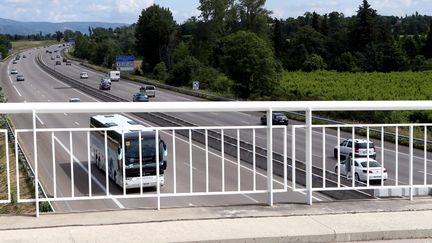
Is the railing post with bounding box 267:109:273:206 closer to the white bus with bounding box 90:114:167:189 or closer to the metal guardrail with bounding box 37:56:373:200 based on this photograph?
the metal guardrail with bounding box 37:56:373:200

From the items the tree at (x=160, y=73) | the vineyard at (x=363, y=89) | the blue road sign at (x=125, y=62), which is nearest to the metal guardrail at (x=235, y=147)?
the blue road sign at (x=125, y=62)

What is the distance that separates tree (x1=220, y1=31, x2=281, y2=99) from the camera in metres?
77.1

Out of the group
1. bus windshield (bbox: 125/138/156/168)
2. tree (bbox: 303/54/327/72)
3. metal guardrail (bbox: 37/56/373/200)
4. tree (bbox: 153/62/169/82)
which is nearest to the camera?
bus windshield (bbox: 125/138/156/168)

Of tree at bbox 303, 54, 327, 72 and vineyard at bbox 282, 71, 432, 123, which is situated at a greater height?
tree at bbox 303, 54, 327, 72

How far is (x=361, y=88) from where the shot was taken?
83.9 m

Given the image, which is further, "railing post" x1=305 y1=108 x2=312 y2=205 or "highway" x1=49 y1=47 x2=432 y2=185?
"highway" x1=49 y1=47 x2=432 y2=185

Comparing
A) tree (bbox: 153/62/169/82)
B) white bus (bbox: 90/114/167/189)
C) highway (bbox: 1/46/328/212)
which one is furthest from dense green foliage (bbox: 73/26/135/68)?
white bus (bbox: 90/114/167/189)

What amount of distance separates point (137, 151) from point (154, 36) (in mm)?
125816

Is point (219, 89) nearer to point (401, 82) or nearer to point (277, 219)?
point (401, 82)

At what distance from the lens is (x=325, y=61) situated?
453ft

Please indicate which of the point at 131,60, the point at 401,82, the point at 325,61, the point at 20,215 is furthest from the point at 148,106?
the point at 325,61

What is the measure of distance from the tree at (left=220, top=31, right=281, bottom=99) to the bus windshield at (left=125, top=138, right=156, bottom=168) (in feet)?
221

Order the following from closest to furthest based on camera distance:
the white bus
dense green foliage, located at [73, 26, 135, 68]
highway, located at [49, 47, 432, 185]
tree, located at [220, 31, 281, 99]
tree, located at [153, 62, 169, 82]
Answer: the white bus
highway, located at [49, 47, 432, 185]
tree, located at [220, 31, 281, 99]
tree, located at [153, 62, 169, 82]
dense green foliage, located at [73, 26, 135, 68]

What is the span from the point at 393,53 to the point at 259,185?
4370 inches
